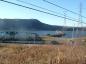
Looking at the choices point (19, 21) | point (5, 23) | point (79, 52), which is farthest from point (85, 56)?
point (19, 21)

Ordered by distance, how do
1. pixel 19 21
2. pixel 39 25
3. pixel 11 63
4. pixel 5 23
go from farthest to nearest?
pixel 39 25, pixel 19 21, pixel 5 23, pixel 11 63

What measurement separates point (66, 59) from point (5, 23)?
107374 mm

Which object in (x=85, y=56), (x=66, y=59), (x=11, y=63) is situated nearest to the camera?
(x=11, y=63)

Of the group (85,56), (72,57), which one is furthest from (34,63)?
(85,56)

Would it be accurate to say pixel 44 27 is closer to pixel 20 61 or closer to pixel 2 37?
pixel 2 37

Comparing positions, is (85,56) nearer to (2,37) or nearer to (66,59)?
(66,59)

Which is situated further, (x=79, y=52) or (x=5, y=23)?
(x=5, y=23)

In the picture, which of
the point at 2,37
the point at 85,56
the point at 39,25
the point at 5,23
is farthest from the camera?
the point at 39,25

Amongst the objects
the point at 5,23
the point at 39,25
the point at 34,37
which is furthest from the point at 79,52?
the point at 39,25

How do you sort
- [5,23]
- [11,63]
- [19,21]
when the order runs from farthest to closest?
[19,21]
[5,23]
[11,63]

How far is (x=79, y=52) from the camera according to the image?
12.2m

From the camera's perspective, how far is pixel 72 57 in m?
11.0

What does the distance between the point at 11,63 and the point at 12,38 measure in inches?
1873

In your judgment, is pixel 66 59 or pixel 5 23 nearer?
pixel 66 59
